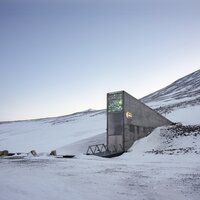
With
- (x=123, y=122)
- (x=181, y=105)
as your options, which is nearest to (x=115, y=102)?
(x=123, y=122)

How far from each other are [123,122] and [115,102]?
2517mm

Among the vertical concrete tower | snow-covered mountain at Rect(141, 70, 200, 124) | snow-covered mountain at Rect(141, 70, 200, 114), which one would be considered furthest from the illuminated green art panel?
snow-covered mountain at Rect(141, 70, 200, 114)

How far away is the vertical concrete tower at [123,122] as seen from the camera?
28031 mm

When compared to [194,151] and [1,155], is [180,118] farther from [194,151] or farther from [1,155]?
[1,155]

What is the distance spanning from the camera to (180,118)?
44031 mm

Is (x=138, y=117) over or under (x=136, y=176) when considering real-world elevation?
over

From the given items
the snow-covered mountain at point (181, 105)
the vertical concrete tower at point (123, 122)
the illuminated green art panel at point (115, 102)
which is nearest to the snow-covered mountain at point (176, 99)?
the snow-covered mountain at point (181, 105)

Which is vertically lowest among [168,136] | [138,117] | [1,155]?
[1,155]

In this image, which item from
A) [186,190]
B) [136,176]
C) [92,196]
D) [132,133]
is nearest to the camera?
[92,196]

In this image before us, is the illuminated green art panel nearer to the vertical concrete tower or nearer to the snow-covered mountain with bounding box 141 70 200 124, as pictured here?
the vertical concrete tower

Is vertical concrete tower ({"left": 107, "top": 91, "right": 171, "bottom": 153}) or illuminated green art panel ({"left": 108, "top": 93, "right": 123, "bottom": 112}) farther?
illuminated green art panel ({"left": 108, "top": 93, "right": 123, "bottom": 112})

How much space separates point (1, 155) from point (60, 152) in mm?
6124

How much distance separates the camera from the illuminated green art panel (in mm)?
28969

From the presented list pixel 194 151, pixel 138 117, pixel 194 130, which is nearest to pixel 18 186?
pixel 194 151
